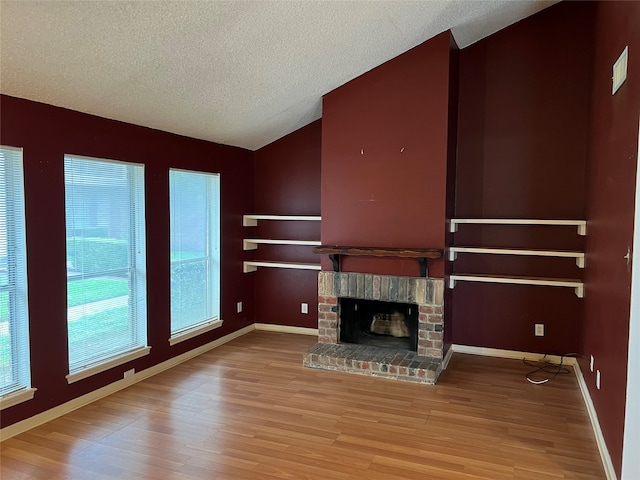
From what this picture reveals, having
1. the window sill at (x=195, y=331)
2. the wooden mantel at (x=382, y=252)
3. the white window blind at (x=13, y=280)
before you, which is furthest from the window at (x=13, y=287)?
the wooden mantel at (x=382, y=252)

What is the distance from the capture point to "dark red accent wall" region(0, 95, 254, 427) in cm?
309

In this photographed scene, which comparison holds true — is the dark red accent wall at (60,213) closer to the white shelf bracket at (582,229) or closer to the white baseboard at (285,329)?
the white baseboard at (285,329)

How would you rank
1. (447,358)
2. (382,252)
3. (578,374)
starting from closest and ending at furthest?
(578,374) → (382,252) → (447,358)

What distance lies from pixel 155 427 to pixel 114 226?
157 centimetres

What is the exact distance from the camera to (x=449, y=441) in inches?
118

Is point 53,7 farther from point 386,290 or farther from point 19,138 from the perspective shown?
point 386,290

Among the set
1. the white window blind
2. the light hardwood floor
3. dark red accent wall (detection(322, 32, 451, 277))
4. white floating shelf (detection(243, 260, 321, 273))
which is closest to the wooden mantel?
dark red accent wall (detection(322, 32, 451, 277))

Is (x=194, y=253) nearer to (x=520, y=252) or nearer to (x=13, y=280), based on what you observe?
(x=13, y=280)

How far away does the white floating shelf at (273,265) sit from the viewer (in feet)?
17.1

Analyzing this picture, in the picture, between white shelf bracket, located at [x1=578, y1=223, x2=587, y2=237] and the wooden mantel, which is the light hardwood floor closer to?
the wooden mantel

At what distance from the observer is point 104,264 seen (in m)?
3.72

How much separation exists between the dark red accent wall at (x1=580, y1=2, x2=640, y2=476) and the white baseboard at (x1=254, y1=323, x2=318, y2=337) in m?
2.74

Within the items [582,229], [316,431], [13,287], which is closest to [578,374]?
[582,229]

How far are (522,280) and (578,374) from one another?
2.97 ft
